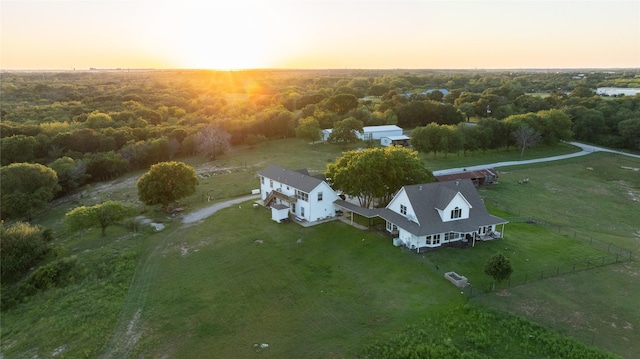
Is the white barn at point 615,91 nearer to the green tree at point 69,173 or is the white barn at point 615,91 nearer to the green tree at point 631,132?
the green tree at point 631,132

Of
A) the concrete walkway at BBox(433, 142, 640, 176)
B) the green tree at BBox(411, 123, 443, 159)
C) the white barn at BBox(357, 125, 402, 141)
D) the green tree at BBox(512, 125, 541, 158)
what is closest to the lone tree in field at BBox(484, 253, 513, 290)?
the concrete walkway at BBox(433, 142, 640, 176)

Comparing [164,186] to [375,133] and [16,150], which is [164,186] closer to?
[16,150]

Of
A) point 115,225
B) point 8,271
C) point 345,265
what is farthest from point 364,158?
point 8,271

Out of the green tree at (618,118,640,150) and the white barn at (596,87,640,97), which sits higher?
the white barn at (596,87,640,97)

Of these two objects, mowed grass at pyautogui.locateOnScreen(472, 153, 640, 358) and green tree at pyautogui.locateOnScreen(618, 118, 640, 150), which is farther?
green tree at pyautogui.locateOnScreen(618, 118, 640, 150)

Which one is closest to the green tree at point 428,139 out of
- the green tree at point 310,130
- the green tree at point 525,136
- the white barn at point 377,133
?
the white barn at point 377,133

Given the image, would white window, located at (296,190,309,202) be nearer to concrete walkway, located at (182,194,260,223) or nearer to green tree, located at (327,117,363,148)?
concrete walkway, located at (182,194,260,223)

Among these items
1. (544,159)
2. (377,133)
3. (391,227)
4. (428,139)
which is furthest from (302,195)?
(544,159)
